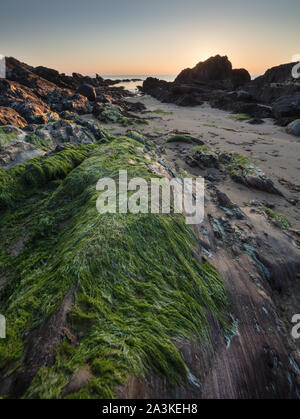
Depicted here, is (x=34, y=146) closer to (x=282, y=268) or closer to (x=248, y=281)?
(x=248, y=281)

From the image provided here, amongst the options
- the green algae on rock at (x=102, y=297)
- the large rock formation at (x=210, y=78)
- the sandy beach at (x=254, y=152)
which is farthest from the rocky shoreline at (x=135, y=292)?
the large rock formation at (x=210, y=78)

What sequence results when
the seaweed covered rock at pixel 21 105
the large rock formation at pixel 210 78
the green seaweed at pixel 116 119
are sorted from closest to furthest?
the seaweed covered rock at pixel 21 105, the green seaweed at pixel 116 119, the large rock formation at pixel 210 78

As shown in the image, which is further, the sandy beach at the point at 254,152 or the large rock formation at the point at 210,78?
the large rock formation at the point at 210,78

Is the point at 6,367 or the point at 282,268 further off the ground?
the point at 6,367

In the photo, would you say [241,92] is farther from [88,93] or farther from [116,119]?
[116,119]

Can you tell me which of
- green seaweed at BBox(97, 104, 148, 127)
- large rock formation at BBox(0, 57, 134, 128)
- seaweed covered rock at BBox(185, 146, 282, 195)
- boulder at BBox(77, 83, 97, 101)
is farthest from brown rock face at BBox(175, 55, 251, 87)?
seaweed covered rock at BBox(185, 146, 282, 195)

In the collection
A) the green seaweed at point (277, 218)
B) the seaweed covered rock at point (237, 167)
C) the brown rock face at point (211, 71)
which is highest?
the brown rock face at point (211, 71)

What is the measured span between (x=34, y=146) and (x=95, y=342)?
5.67 m

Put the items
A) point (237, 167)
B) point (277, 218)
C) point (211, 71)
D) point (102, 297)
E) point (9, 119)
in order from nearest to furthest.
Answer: point (102, 297), point (277, 218), point (237, 167), point (9, 119), point (211, 71)

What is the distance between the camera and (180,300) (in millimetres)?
2150

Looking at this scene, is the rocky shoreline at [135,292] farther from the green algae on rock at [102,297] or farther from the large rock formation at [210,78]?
the large rock formation at [210,78]

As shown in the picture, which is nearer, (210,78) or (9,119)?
(9,119)

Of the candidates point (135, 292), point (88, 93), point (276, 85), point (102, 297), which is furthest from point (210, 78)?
point (102, 297)
